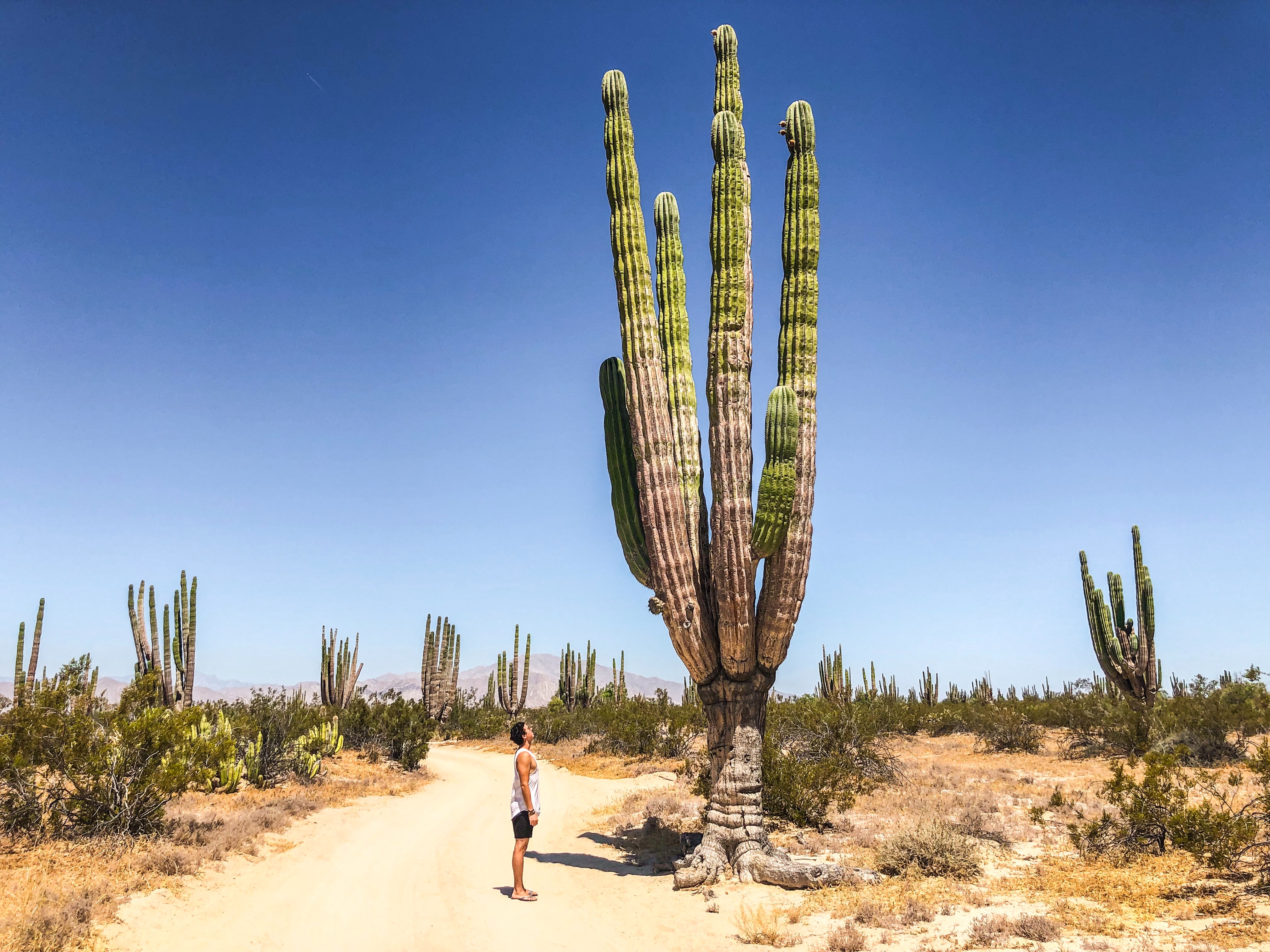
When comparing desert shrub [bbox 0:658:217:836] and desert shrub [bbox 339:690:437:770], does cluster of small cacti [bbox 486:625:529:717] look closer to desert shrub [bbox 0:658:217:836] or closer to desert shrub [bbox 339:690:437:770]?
desert shrub [bbox 339:690:437:770]

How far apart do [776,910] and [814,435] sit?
4.58m

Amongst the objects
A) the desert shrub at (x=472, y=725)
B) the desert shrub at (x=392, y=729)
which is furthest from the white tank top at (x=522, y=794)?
the desert shrub at (x=472, y=725)

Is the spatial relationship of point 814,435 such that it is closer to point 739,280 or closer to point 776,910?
point 739,280

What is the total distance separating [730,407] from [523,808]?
454 centimetres

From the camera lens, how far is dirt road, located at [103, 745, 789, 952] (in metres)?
5.53

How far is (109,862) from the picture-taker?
6527 mm

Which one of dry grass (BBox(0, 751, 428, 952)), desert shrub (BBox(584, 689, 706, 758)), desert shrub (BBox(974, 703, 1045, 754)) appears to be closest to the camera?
dry grass (BBox(0, 751, 428, 952))

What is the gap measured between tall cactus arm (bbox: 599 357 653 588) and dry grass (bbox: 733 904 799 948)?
3245mm

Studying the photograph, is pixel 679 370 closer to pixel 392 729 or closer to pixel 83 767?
pixel 83 767

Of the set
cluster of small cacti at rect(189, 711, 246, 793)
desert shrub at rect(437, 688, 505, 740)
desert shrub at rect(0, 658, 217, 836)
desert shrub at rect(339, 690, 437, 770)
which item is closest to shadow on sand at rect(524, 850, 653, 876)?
desert shrub at rect(0, 658, 217, 836)

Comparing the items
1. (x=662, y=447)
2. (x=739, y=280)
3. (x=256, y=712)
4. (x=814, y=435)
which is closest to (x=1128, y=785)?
(x=814, y=435)

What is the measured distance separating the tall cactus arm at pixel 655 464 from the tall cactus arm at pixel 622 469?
192 millimetres

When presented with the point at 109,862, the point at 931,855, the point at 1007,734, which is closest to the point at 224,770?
the point at 109,862

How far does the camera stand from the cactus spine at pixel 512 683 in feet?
98.7
